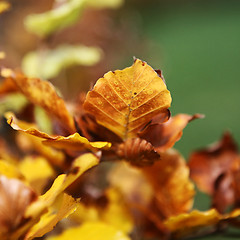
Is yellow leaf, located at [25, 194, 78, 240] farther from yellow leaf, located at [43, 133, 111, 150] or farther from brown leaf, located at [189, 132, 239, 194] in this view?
brown leaf, located at [189, 132, 239, 194]

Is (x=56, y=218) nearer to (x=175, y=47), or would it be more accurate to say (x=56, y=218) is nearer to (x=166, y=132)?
(x=166, y=132)

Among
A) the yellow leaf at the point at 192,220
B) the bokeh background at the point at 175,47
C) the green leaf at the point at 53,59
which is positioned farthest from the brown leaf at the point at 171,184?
the green leaf at the point at 53,59

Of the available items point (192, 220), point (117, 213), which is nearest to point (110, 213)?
point (117, 213)

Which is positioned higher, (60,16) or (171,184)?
(60,16)

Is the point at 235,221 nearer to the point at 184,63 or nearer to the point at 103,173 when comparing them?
the point at 103,173

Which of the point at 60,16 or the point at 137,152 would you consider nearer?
the point at 137,152

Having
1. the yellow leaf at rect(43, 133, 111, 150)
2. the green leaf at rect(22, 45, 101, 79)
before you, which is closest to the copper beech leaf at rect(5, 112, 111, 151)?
the yellow leaf at rect(43, 133, 111, 150)

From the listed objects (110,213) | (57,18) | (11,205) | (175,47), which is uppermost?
(57,18)
